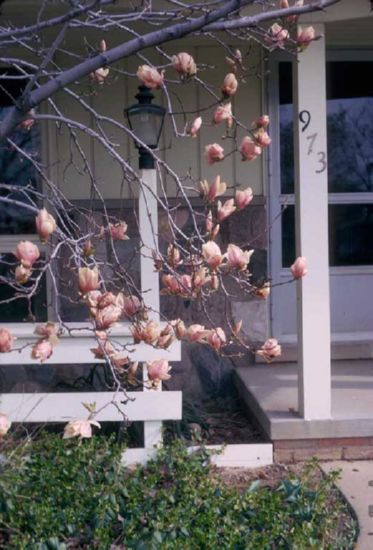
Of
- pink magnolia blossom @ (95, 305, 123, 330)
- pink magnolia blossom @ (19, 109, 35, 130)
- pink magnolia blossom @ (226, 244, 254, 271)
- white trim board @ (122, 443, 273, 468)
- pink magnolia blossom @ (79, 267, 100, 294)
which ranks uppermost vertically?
pink magnolia blossom @ (19, 109, 35, 130)

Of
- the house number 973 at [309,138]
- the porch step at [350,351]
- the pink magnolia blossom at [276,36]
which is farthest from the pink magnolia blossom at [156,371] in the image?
the porch step at [350,351]

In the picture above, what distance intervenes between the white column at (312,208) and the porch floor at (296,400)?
97mm

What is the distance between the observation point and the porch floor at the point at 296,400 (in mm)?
5027

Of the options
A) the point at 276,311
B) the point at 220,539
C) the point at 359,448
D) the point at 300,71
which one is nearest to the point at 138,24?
the point at 300,71

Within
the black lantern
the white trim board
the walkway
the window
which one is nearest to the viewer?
the walkway

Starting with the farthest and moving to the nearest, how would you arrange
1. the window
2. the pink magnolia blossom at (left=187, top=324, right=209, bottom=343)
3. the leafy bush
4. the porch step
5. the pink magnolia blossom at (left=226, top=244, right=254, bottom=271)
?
the window < the porch step < the leafy bush < the pink magnolia blossom at (left=187, top=324, right=209, bottom=343) < the pink magnolia blossom at (left=226, top=244, right=254, bottom=271)

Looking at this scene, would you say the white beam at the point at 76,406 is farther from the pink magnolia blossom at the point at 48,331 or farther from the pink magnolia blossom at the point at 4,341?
the pink magnolia blossom at the point at 4,341

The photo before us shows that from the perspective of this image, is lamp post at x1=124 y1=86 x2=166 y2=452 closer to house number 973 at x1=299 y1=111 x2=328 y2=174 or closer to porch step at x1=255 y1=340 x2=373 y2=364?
house number 973 at x1=299 y1=111 x2=328 y2=174

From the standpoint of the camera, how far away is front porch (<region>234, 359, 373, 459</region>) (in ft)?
16.5

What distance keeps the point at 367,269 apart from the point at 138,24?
2848 mm

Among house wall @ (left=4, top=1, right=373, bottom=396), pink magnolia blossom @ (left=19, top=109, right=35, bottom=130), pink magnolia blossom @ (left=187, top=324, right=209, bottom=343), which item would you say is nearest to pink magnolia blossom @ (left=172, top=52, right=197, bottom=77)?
pink magnolia blossom @ (left=19, top=109, right=35, bottom=130)

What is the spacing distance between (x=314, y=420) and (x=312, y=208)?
4.07 ft

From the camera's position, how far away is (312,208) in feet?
16.4

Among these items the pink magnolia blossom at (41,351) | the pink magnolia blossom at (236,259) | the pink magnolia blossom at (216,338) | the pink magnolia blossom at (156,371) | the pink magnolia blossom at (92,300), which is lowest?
the pink magnolia blossom at (156,371)
